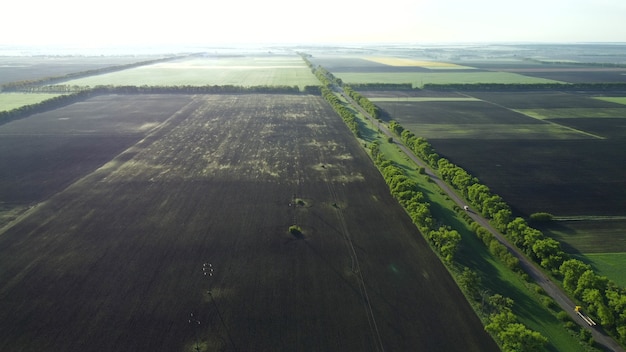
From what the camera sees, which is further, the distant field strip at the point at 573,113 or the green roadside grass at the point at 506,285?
the distant field strip at the point at 573,113

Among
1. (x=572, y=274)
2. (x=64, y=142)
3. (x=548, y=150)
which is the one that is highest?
(x=64, y=142)

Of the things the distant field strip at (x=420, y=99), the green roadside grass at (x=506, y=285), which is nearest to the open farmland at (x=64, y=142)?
the green roadside grass at (x=506, y=285)

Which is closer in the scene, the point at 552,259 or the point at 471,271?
the point at 552,259

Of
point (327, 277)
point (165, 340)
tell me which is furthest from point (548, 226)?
point (165, 340)

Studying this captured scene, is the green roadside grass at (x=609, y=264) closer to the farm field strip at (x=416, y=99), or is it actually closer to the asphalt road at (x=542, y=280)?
the asphalt road at (x=542, y=280)

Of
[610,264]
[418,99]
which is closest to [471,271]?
[610,264]

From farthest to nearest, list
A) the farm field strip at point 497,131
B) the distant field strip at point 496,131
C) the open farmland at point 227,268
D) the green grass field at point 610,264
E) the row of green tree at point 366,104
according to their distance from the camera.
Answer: the row of green tree at point 366,104
the distant field strip at point 496,131
the farm field strip at point 497,131
the green grass field at point 610,264
the open farmland at point 227,268

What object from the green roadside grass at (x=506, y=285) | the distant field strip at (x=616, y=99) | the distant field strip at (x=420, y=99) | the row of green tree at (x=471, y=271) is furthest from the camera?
the distant field strip at (x=420, y=99)

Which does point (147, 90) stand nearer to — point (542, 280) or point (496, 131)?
point (496, 131)
